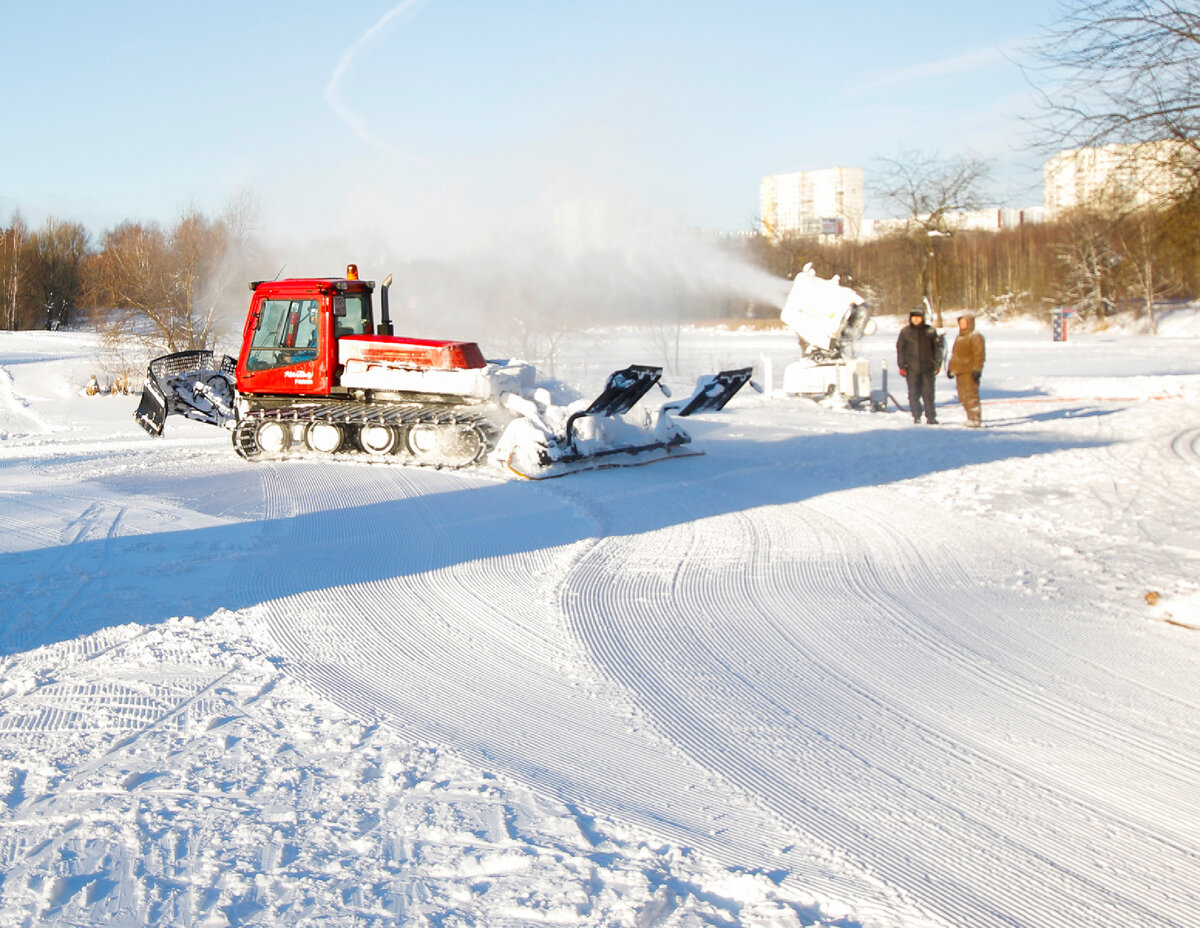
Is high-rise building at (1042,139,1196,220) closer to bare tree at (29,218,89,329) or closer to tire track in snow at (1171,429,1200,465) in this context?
tire track in snow at (1171,429,1200,465)

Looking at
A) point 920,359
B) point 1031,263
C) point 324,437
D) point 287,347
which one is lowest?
point 324,437

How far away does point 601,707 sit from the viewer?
4.46 metres

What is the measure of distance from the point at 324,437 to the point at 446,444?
164cm

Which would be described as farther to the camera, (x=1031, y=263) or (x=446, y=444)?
(x=1031, y=263)

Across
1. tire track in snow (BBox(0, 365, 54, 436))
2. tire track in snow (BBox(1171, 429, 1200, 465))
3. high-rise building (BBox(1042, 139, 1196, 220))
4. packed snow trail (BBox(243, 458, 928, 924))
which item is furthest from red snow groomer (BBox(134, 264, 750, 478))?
tire track in snow (BBox(0, 365, 54, 436))

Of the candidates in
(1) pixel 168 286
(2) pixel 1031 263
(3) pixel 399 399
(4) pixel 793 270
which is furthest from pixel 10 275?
(2) pixel 1031 263

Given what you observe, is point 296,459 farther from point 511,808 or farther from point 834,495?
point 511,808

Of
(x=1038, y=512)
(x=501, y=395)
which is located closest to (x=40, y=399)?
(x=501, y=395)

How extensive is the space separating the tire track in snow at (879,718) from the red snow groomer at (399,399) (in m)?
4.54

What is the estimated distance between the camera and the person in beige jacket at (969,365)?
14220 millimetres

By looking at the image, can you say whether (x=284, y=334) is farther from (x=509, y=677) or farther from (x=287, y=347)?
(x=509, y=677)

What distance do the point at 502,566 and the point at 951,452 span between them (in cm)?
726

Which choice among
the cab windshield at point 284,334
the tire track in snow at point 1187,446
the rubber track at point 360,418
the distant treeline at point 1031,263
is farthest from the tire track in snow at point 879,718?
the cab windshield at point 284,334

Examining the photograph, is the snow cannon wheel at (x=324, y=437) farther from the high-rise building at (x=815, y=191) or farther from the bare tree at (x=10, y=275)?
the bare tree at (x=10, y=275)
